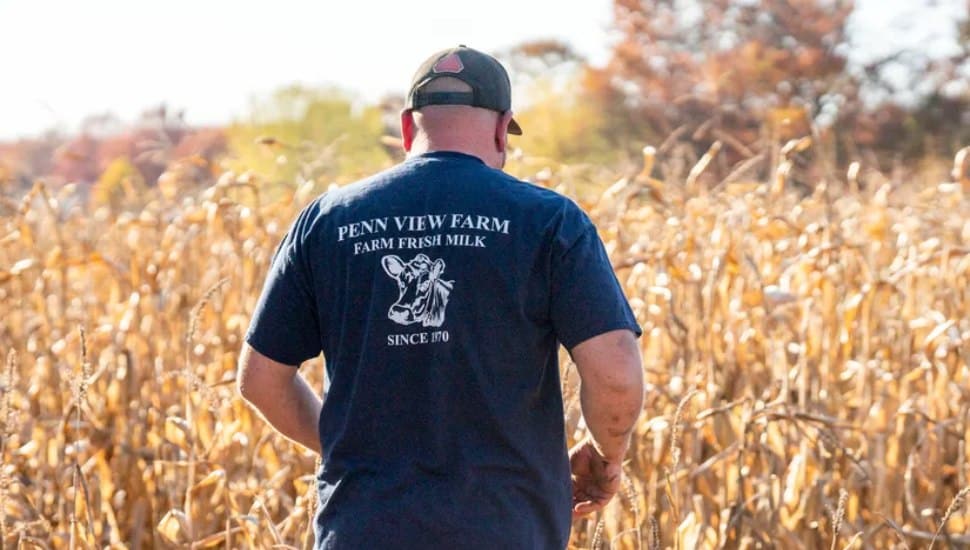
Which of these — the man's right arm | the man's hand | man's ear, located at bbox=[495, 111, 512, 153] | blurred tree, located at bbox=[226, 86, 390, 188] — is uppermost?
blurred tree, located at bbox=[226, 86, 390, 188]

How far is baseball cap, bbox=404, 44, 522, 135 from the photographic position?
2438 millimetres

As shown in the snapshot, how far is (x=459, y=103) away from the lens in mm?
2439

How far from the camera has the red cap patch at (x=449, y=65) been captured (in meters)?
2.44

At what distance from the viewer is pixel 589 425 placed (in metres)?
2.45

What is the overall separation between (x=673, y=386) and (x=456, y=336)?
187cm

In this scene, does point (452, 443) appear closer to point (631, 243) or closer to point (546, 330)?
point (546, 330)

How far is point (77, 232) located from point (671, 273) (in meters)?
3.16

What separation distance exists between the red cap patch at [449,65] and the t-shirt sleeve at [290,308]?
1.08ft

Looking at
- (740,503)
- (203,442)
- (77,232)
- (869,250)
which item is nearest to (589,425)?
(740,503)

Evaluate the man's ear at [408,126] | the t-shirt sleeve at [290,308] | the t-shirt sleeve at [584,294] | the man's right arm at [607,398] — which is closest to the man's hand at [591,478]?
the man's right arm at [607,398]

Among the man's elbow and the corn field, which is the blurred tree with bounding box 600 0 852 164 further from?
the man's elbow

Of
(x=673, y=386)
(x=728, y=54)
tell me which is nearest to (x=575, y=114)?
(x=728, y=54)

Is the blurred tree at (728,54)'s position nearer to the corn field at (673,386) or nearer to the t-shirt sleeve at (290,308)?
the corn field at (673,386)

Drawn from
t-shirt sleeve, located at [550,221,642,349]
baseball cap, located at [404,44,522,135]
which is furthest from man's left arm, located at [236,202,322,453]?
t-shirt sleeve, located at [550,221,642,349]
